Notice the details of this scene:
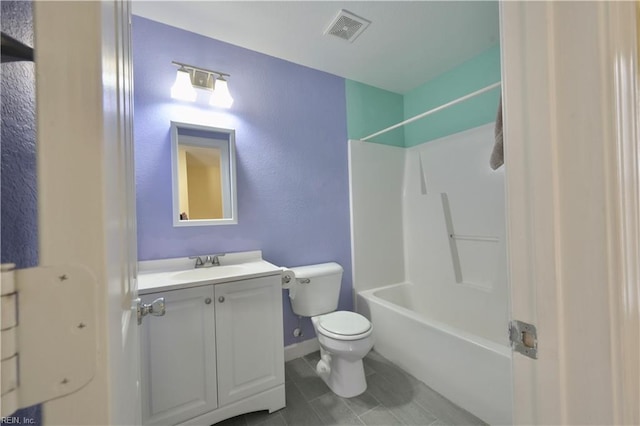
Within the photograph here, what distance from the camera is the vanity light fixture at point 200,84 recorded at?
162 cm

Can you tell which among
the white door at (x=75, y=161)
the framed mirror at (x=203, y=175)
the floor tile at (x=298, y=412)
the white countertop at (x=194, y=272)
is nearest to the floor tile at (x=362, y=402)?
the floor tile at (x=298, y=412)

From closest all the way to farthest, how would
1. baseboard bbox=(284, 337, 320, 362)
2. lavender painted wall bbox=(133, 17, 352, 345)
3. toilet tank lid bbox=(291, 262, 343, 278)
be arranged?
lavender painted wall bbox=(133, 17, 352, 345), toilet tank lid bbox=(291, 262, 343, 278), baseboard bbox=(284, 337, 320, 362)

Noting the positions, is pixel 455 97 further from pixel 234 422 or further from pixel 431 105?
pixel 234 422

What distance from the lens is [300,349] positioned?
1.99m

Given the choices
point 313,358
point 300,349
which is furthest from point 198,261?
point 313,358

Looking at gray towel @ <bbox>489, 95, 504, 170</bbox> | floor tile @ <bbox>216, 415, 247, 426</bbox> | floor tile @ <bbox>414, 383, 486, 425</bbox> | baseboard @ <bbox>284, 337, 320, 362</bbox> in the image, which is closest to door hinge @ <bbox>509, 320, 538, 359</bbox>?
gray towel @ <bbox>489, 95, 504, 170</bbox>

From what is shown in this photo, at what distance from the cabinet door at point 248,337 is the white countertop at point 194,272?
0.04 metres

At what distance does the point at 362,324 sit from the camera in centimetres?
162

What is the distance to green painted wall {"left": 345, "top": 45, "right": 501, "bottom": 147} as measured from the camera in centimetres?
199

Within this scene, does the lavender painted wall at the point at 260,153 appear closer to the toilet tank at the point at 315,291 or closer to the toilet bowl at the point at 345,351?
the toilet tank at the point at 315,291

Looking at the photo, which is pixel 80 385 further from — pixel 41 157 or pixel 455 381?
pixel 455 381

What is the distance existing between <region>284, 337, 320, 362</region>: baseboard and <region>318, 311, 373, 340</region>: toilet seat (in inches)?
16.1

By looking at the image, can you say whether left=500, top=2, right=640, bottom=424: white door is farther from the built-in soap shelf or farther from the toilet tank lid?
the built-in soap shelf

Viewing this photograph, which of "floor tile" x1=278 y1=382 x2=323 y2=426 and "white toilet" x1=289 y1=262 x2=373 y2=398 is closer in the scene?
"floor tile" x1=278 y1=382 x2=323 y2=426
